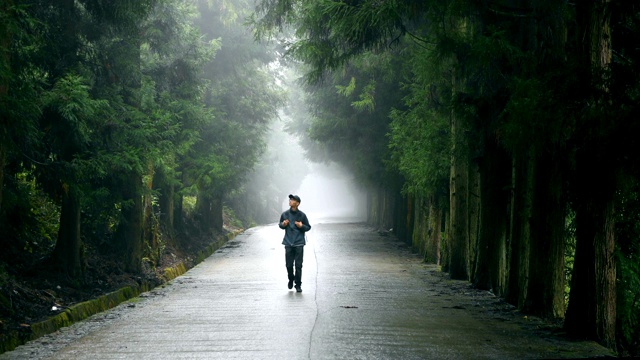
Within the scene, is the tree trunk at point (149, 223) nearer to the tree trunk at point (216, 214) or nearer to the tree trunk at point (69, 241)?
the tree trunk at point (69, 241)

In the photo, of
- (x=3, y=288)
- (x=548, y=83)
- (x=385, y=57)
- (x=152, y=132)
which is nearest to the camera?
(x=548, y=83)

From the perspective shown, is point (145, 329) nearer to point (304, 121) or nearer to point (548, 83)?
point (548, 83)

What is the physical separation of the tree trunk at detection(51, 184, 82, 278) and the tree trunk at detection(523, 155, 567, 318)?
8.54 metres

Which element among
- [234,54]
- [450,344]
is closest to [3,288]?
[450,344]

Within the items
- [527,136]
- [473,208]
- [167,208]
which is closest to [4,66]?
[527,136]

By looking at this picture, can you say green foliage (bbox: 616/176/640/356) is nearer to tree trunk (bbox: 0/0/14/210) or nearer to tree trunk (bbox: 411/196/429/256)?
tree trunk (bbox: 0/0/14/210)

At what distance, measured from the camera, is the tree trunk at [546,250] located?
1155 centimetres

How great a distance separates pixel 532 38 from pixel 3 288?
374 inches

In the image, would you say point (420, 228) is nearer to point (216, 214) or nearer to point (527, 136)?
point (216, 214)

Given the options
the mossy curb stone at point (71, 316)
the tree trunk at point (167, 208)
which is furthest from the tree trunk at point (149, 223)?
the tree trunk at point (167, 208)

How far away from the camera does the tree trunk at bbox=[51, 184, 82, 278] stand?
1463cm

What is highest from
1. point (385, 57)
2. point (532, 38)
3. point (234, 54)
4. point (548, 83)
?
point (234, 54)

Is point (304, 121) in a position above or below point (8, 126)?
above

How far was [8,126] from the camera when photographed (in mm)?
9352
